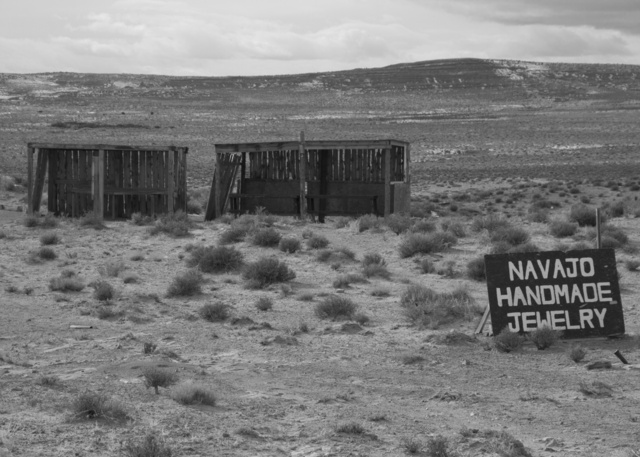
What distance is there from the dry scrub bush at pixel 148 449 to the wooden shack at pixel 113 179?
16016 millimetres

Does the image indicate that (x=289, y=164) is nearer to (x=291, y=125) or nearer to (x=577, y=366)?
(x=577, y=366)

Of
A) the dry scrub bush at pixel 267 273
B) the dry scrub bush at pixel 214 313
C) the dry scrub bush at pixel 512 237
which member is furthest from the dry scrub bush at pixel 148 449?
the dry scrub bush at pixel 512 237

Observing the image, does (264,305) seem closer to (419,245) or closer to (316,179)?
(419,245)

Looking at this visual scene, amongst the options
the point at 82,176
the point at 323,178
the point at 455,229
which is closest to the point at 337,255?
the point at 455,229

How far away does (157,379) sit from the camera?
9.06 metres

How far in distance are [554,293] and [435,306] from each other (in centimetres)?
182

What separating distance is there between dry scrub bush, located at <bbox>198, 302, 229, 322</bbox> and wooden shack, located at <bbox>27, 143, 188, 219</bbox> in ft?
35.6

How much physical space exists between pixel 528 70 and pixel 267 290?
133379 mm

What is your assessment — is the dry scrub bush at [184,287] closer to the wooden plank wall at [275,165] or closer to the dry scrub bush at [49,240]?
the dry scrub bush at [49,240]

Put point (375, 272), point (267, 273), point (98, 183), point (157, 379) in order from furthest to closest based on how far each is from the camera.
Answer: point (98, 183)
point (375, 272)
point (267, 273)
point (157, 379)

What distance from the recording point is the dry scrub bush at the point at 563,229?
19.9m

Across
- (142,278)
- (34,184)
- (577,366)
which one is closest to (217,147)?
(34,184)

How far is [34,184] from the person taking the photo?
2434 cm

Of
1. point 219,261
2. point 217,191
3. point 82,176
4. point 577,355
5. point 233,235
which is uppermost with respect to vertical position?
point 82,176
